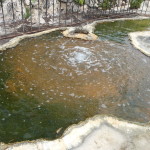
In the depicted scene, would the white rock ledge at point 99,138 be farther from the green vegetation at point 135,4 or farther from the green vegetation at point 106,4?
the green vegetation at point 135,4

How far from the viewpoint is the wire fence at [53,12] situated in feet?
28.8

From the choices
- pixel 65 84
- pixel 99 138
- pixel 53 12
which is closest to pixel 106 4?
pixel 53 12

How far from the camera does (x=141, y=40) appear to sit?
28.6ft

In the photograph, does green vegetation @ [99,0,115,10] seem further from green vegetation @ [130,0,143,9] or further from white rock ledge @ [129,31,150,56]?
white rock ledge @ [129,31,150,56]

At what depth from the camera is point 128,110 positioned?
5258 mm

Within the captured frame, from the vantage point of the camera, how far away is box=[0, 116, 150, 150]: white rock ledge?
13.8 ft

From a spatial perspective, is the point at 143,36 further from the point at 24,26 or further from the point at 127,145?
the point at 127,145

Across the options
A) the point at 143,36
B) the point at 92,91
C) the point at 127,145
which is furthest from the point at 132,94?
the point at 143,36

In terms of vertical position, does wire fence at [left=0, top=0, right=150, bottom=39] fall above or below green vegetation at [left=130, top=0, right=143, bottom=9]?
below

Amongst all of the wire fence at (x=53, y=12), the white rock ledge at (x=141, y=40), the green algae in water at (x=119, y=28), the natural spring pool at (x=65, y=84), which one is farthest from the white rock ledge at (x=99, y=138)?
the wire fence at (x=53, y=12)

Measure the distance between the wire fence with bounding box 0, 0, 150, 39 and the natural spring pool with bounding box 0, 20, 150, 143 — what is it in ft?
3.64

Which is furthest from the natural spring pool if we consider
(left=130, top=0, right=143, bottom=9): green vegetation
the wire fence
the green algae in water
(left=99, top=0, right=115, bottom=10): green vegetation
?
(left=130, top=0, right=143, bottom=9): green vegetation

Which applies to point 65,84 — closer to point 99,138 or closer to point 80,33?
point 99,138

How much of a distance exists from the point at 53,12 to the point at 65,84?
437cm
